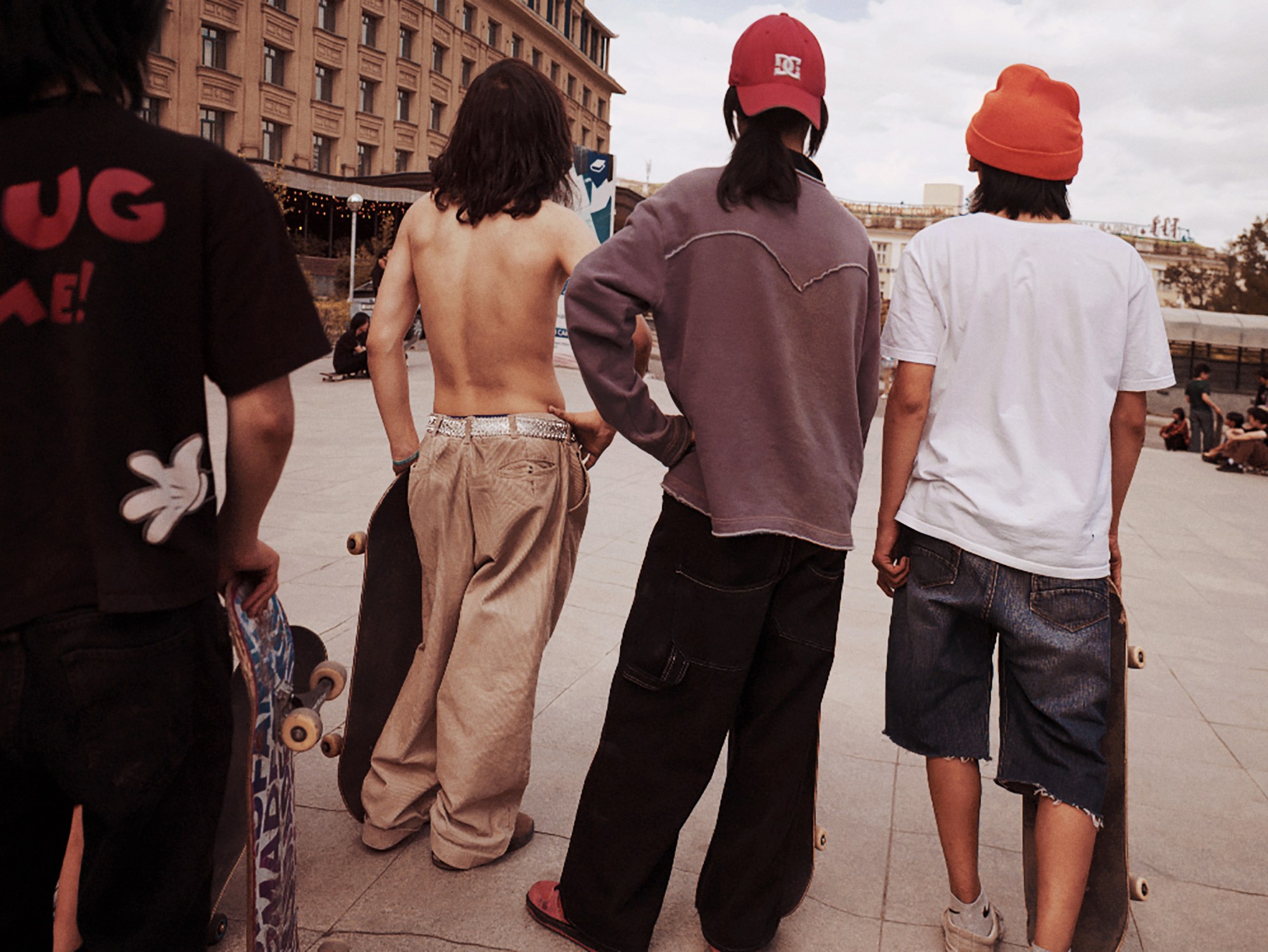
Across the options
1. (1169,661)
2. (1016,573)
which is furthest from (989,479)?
(1169,661)

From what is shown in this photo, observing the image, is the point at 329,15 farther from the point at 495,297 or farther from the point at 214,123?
the point at 495,297

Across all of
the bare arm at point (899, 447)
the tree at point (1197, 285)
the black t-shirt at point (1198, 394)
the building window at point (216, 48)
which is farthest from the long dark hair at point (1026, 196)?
the tree at point (1197, 285)

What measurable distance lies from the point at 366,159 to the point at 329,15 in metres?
5.39

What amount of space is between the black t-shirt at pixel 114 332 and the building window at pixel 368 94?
143 feet

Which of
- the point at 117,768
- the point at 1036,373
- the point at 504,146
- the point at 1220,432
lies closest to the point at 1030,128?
the point at 1036,373

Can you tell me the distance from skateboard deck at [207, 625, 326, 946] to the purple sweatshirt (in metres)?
0.86

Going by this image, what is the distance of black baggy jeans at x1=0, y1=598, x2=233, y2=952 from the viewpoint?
A: 138 centimetres

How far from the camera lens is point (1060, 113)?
7.86 ft

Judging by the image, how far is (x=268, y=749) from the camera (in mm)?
1935

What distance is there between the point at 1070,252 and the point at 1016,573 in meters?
0.70

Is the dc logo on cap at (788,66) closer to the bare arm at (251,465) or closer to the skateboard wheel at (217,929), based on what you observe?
the bare arm at (251,465)

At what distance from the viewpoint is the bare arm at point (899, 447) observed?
94.9 inches

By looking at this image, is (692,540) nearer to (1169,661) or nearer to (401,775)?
(401,775)

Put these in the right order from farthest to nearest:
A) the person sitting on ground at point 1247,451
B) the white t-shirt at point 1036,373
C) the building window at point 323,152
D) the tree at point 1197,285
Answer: the tree at point 1197,285
the building window at point 323,152
the person sitting on ground at point 1247,451
the white t-shirt at point 1036,373
